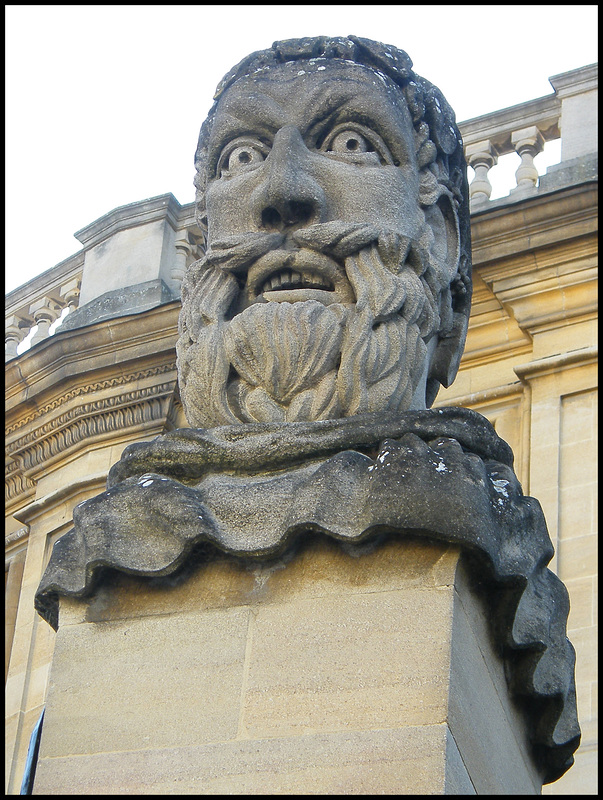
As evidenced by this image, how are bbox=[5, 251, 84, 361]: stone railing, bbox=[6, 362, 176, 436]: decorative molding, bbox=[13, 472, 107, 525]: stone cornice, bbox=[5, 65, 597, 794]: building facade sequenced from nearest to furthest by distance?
bbox=[5, 65, 597, 794]: building facade
bbox=[13, 472, 107, 525]: stone cornice
bbox=[6, 362, 176, 436]: decorative molding
bbox=[5, 251, 84, 361]: stone railing

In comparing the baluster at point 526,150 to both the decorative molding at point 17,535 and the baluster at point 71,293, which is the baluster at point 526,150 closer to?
the baluster at point 71,293

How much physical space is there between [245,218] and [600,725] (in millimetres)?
4179

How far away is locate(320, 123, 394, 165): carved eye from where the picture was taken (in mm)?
4402

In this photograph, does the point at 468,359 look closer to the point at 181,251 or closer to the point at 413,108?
the point at 181,251

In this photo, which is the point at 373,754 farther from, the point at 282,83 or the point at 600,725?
the point at 600,725

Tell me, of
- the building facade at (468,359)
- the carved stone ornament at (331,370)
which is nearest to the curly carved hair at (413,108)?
the carved stone ornament at (331,370)

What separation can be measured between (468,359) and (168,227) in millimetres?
2888

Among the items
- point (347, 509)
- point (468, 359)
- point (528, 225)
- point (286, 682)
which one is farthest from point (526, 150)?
point (286, 682)

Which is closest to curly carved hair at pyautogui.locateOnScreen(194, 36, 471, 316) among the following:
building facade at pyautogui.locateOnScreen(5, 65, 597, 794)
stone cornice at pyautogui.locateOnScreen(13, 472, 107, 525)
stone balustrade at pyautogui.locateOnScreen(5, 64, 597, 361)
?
building facade at pyautogui.locateOnScreen(5, 65, 597, 794)

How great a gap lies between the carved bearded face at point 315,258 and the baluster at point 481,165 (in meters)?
6.00

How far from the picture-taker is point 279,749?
3184 millimetres

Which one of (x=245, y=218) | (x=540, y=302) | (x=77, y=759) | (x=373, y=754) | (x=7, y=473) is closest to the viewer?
(x=373, y=754)

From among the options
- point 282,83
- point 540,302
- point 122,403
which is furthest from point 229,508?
point 122,403

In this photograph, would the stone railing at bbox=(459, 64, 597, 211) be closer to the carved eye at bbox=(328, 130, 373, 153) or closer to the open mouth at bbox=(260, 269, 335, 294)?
the carved eye at bbox=(328, 130, 373, 153)
